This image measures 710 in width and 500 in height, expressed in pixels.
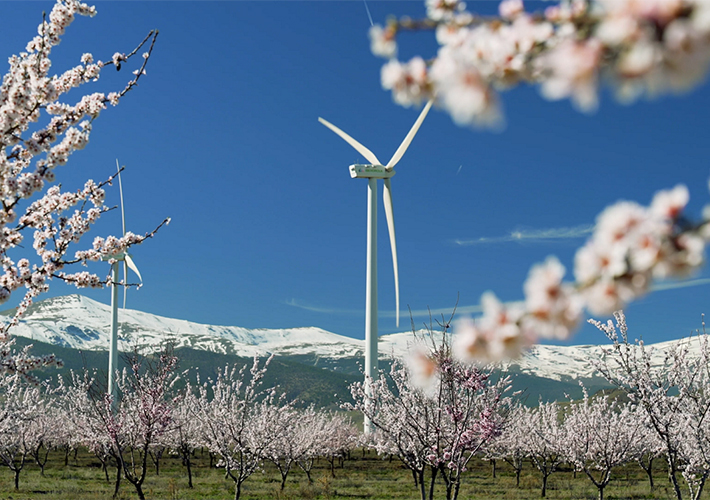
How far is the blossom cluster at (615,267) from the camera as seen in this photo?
1.98 meters

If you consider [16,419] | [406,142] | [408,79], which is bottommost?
[16,419]

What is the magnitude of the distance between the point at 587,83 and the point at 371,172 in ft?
157

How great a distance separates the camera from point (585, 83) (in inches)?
67.2

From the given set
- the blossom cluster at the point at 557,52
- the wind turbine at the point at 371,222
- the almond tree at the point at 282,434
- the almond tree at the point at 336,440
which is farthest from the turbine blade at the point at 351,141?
the blossom cluster at the point at 557,52

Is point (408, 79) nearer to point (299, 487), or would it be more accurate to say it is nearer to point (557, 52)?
point (557, 52)

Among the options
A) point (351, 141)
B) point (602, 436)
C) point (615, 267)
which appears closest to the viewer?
point (615, 267)

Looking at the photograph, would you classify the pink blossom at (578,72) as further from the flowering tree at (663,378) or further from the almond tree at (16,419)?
the almond tree at (16,419)

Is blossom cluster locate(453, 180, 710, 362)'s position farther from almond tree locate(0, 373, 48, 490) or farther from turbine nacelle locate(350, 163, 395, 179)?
turbine nacelle locate(350, 163, 395, 179)

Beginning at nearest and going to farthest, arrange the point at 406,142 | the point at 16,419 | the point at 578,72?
the point at 578,72
the point at 16,419
the point at 406,142

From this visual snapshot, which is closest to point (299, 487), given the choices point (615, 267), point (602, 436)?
point (602, 436)

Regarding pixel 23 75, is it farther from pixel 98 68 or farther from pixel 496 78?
pixel 496 78

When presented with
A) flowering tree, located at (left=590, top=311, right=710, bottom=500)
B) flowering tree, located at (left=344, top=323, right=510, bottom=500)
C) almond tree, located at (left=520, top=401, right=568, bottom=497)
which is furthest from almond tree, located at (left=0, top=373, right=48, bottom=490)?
almond tree, located at (left=520, top=401, right=568, bottom=497)

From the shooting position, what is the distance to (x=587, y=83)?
1.71 metres

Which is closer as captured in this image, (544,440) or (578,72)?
(578,72)
